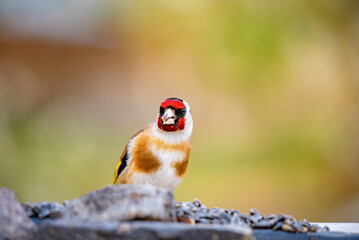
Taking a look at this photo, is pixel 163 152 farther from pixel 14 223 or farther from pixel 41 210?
pixel 14 223

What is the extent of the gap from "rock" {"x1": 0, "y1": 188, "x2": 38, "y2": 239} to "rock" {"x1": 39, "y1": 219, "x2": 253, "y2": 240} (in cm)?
13

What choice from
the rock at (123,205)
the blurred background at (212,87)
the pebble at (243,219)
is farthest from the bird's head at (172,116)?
the blurred background at (212,87)

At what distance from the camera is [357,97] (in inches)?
225

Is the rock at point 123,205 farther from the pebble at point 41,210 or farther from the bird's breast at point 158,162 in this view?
the bird's breast at point 158,162

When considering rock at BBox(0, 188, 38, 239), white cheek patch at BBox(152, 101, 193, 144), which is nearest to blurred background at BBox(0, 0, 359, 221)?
white cheek patch at BBox(152, 101, 193, 144)

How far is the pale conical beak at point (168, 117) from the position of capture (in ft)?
8.57

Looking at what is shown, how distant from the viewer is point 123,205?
1.75 m

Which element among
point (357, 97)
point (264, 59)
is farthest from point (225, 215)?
point (357, 97)

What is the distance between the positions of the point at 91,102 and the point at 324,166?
2268mm

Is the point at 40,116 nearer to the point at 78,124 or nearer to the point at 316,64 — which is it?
the point at 78,124

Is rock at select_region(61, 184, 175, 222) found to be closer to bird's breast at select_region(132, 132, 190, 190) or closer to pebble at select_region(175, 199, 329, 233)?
pebble at select_region(175, 199, 329, 233)

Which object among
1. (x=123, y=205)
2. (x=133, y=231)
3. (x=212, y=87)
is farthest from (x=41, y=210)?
(x=212, y=87)

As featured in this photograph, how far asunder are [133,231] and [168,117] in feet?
3.54

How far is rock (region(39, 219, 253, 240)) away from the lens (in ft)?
5.21
